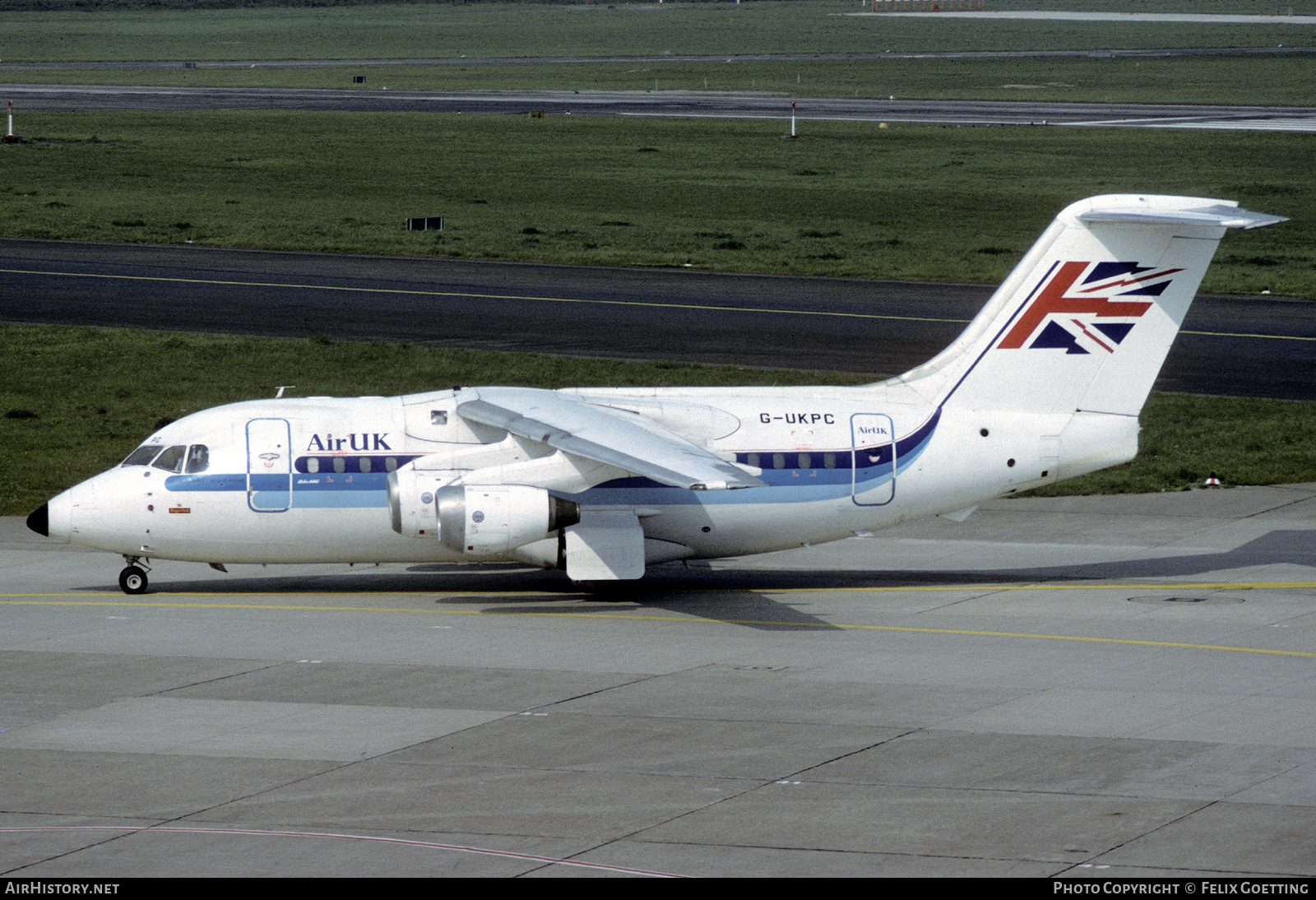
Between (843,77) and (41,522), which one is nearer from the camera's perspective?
(41,522)

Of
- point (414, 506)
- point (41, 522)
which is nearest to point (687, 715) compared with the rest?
point (414, 506)

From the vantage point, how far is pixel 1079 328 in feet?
97.4

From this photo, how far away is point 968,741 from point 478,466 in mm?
10967

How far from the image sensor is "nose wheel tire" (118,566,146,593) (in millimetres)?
29859

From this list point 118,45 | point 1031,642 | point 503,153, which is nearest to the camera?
point 1031,642

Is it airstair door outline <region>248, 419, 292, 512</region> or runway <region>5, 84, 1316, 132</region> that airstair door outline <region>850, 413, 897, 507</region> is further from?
runway <region>5, 84, 1316, 132</region>

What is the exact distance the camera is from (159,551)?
1149 inches

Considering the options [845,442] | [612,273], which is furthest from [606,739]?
[612,273]

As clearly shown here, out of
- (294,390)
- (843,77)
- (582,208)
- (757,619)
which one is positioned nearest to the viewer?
(757,619)

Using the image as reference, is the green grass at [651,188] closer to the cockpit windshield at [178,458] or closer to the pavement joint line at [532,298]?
the pavement joint line at [532,298]

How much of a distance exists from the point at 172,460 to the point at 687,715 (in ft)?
38.4

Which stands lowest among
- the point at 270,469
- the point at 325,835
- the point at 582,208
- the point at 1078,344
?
the point at 325,835

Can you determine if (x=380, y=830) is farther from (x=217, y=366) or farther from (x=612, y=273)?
(x=612, y=273)

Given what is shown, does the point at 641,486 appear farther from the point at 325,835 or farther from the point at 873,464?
the point at 325,835
